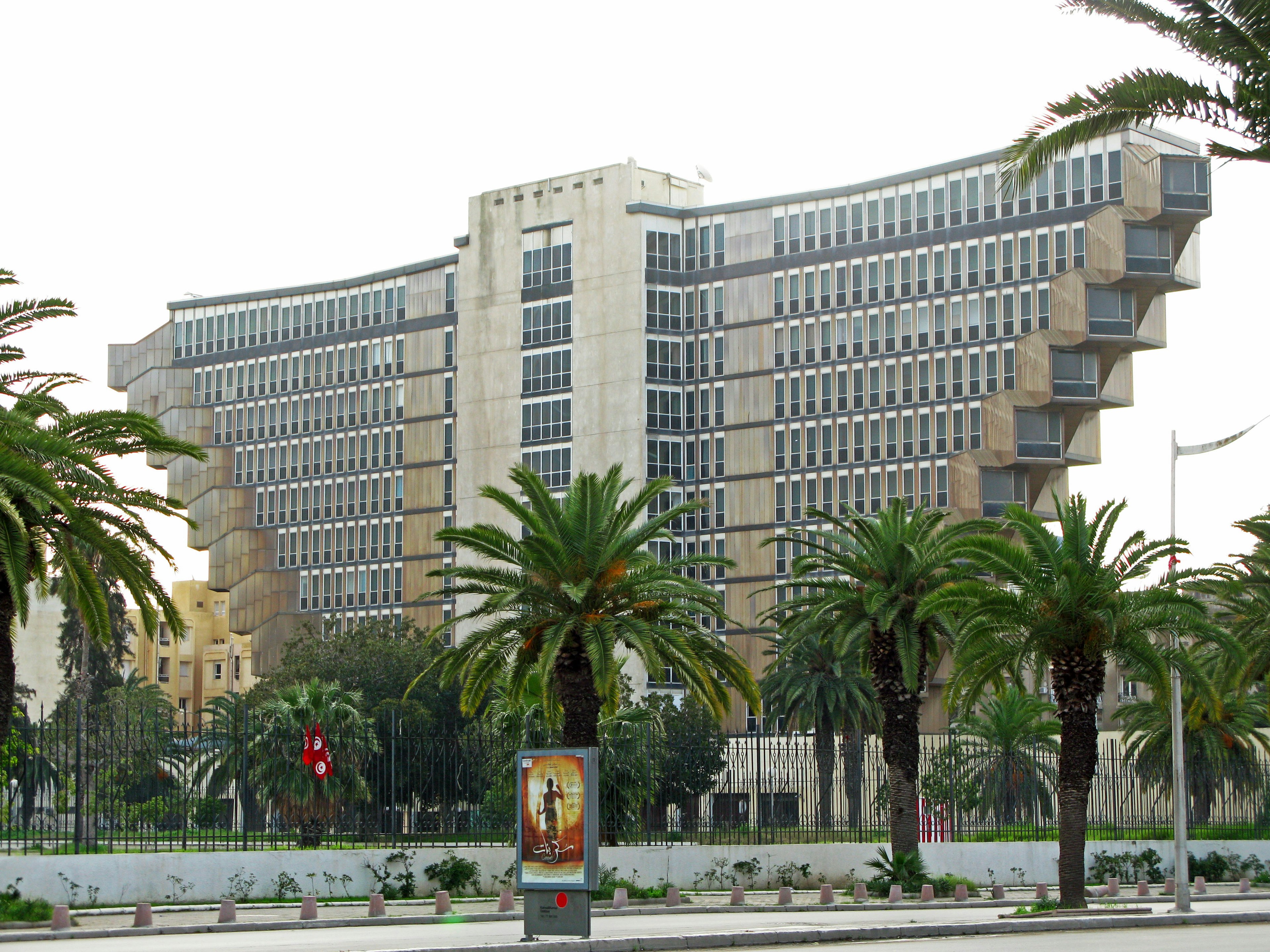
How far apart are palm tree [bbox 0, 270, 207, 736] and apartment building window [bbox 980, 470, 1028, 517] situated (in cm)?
6811

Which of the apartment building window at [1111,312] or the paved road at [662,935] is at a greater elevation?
the apartment building window at [1111,312]

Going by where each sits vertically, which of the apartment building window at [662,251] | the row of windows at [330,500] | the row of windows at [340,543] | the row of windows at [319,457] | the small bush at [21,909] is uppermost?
the apartment building window at [662,251]

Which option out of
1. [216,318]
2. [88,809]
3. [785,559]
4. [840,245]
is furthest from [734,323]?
[88,809]

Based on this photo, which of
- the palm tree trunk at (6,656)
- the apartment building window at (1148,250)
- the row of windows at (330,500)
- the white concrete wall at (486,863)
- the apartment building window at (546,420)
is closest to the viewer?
the palm tree trunk at (6,656)

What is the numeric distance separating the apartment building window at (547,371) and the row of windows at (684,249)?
7747mm

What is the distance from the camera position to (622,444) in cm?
10112

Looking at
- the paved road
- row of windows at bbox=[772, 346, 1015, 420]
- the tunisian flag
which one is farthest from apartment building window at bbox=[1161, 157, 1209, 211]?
the tunisian flag

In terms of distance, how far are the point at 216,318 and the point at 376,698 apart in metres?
43.6

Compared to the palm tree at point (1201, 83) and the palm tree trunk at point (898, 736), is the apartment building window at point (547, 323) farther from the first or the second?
the palm tree at point (1201, 83)

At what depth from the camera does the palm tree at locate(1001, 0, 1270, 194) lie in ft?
55.7

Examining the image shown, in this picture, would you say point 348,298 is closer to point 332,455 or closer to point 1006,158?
point 332,455

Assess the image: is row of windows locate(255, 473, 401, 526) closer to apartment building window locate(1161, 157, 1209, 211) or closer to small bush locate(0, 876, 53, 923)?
apartment building window locate(1161, 157, 1209, 211)

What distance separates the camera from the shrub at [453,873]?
119 feet

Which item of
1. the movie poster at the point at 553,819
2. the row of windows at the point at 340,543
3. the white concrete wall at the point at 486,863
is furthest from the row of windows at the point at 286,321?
the movie poster at the point at 553,819
